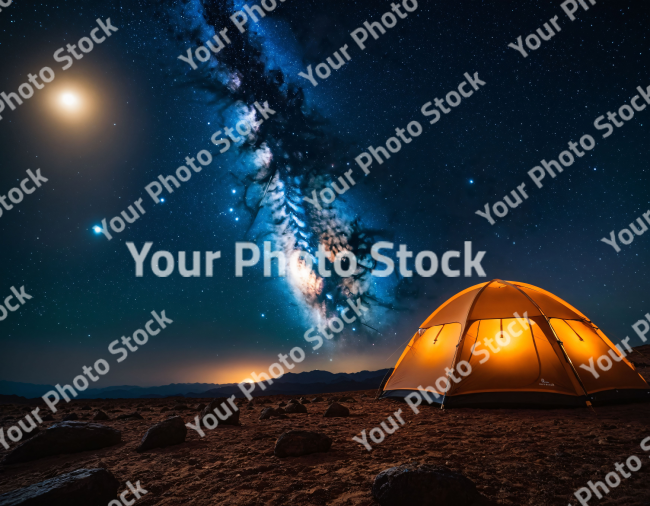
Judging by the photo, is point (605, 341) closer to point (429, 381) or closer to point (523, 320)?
point (523, 320)

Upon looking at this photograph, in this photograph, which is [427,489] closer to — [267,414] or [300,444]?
[300,444]

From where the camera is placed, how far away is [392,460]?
14.6 ft

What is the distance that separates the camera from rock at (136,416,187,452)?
5.78 metres

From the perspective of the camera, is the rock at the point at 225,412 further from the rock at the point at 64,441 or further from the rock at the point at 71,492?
the rock at the point at 71,492

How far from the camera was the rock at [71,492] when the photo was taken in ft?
10.7

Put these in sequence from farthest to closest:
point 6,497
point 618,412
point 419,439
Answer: point 618,412, point 419,439, point 6,497

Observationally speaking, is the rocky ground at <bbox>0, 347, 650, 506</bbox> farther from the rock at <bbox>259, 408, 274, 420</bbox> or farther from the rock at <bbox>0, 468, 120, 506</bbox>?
the rock at <bbox>259, 408, 274, 420</bbox>

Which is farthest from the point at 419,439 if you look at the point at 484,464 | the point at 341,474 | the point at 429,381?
the point at 429,381

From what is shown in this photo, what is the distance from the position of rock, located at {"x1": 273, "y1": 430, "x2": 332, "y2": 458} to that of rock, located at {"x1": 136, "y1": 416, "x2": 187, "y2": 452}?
2.33 m

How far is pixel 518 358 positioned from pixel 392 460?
518 centimetres

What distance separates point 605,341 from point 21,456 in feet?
44.3

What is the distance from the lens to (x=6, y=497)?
3.32 meters

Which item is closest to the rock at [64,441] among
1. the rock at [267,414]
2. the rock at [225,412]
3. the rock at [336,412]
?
the rock at [225,412]

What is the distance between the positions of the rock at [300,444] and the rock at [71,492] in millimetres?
2216
